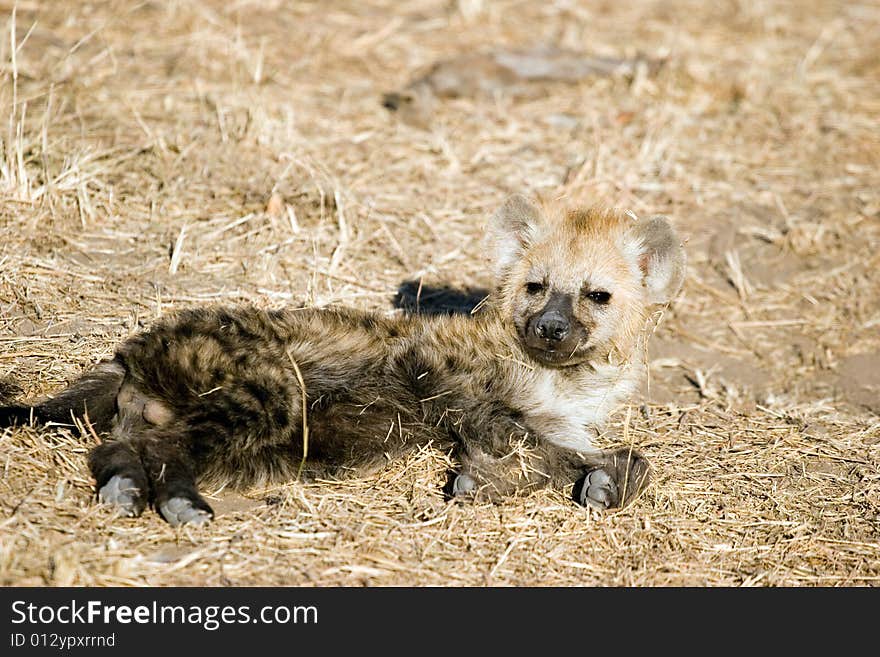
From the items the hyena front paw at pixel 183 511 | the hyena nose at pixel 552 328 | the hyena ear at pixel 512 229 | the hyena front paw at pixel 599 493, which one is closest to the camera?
the hyena front paw at pixel 183 511

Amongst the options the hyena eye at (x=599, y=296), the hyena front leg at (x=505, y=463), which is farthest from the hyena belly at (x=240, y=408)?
the hyena eye at (x=599, y=296)

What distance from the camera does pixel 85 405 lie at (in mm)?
3697

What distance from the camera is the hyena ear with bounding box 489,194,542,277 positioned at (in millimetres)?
4430

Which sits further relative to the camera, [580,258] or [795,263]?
[795,263]

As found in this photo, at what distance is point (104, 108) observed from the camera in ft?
20.2

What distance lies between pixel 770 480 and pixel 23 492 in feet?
9.49

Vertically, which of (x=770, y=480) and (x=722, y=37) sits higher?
(x=722, y=37)

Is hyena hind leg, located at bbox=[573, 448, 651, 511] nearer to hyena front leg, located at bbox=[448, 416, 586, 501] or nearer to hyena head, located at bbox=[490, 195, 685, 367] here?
hyena front leg, located at bbox=[448, 416, 586, 501]

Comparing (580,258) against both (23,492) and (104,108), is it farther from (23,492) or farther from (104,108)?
(104,108)

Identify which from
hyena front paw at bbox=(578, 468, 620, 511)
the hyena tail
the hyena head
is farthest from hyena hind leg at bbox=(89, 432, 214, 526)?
the hyena head

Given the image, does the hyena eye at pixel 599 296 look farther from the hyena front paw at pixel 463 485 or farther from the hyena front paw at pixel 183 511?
the hyena front paw at pixel 183 511

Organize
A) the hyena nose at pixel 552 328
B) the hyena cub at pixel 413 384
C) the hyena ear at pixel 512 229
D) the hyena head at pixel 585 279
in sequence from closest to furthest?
the hyena cub at pixel 413 384 < the hyena nose at pixel 552 328 < the hyena head at pixel 585 279 < the hyena ear at pixel 512 229

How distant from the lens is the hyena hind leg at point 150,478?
336cm

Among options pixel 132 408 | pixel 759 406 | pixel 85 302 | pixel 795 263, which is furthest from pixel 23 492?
pixel 795 263
